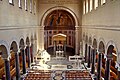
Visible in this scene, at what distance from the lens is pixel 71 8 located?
31.3 metres

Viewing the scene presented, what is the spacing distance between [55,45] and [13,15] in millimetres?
19541

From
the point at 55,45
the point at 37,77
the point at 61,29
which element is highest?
the point at 61,29

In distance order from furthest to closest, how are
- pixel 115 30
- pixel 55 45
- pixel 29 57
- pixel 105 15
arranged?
1. pixel 55 45
2. pixel 29 57
3. pixel 105 15
4. pixel 115 30

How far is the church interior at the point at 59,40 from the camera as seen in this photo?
570 inches

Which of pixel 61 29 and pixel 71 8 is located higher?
pixel 71 8

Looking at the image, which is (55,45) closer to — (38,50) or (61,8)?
(38,50)

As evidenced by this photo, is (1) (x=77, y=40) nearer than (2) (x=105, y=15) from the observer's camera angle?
No

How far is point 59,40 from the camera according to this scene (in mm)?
35406

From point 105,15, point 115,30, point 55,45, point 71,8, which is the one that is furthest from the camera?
point 55,45

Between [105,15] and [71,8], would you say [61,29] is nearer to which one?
[71,8]

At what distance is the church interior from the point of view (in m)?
14.5

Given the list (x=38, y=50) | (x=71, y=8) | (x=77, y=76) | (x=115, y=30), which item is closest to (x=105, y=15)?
(x=115, y=30)

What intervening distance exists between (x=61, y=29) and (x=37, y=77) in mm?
16934

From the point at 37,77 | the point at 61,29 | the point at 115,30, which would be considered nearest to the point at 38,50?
the point at 61,29
